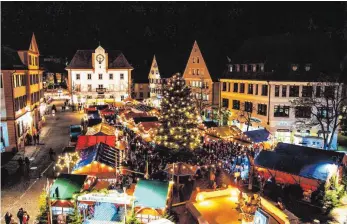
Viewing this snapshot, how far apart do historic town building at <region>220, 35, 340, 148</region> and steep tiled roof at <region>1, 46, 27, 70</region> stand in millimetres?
22769

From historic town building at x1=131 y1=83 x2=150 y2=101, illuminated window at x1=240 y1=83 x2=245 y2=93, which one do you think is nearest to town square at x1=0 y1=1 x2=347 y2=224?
illuminated window at x1=240 y1=83 x2=245 y2=93

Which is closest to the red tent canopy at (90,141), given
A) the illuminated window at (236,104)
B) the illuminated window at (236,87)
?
the illuminated window at (236,104)

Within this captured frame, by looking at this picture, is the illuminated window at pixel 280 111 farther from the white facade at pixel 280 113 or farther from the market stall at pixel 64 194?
the market stall at pixel 64 194

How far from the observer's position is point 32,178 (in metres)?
20.7

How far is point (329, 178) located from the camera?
676 inches

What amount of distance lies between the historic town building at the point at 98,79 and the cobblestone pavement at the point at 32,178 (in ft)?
68.5

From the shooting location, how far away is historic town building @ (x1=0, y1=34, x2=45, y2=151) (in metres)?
26.5

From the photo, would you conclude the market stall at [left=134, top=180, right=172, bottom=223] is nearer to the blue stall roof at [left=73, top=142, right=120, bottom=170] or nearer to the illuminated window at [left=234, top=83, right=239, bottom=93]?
the blue stall roof at [left=73, top=142, right=120, bottom=170]

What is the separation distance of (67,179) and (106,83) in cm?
4515

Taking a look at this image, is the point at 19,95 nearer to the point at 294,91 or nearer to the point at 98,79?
the point at 294,91

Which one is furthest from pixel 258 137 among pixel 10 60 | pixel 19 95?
pixel 10 60

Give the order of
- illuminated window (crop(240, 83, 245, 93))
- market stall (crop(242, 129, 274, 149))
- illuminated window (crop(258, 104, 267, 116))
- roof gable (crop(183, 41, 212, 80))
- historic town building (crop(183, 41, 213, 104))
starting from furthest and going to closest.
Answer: roof gable (crop(183, 41, 212, 80)) → historic town building (crop(183, 41, 213, 104)) → illuminated window (crop(240, 83, 245, 93)) → illuminated window (crop(258, 104, 267, 116)) → market stall (crop(242, 129, 274, 149))

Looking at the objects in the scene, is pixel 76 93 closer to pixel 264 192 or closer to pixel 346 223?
pixel 264 192

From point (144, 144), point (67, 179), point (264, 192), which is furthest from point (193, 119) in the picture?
point (67, 179)
